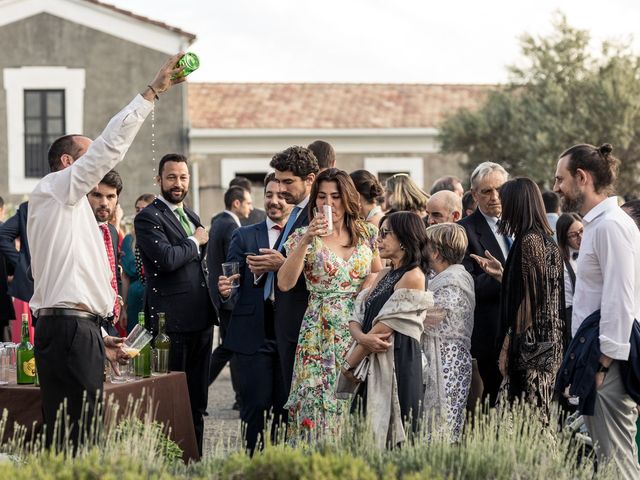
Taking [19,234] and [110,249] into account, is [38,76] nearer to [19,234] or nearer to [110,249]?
[19,234]

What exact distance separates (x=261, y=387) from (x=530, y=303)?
190 cm

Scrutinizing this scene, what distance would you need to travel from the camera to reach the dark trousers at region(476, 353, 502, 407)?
Result: 8500 mm

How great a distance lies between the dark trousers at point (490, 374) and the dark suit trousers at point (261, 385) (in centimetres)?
147

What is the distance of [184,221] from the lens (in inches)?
349

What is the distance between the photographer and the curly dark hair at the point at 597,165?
6.82 metres

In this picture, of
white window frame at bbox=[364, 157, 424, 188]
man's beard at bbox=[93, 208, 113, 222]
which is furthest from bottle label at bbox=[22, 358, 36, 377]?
white window frame at bbox=[364, 157, 424, 188]

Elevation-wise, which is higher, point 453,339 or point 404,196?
point 404,196

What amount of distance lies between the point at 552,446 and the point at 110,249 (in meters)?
3.61

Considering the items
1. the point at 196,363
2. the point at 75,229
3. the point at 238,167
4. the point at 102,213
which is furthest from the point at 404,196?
the point at 238,167

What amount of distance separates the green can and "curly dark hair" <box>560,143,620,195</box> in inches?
87.5

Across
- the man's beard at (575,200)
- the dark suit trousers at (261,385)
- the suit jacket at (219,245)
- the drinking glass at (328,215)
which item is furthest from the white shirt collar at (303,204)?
the suit jacket at (219,245)

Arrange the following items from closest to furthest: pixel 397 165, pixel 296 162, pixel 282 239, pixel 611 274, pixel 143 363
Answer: pixel 611 274 < pixel 143 363 < pixel 296 162 < pixel 282 239 < pixel 397 165

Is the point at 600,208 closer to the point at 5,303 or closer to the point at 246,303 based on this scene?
the point at 246,303

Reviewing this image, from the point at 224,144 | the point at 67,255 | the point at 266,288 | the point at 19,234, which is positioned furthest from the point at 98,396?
the point at 224,144
